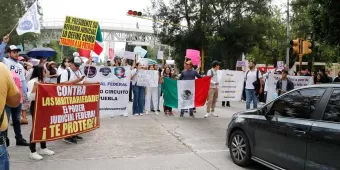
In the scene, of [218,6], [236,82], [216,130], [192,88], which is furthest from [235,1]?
[216,130]

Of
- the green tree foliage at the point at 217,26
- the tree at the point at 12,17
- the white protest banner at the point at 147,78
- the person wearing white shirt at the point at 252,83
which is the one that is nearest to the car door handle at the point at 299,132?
the person wearing white shirt at the point at 252,83

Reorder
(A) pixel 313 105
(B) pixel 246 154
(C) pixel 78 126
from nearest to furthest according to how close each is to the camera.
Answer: (A) pixel 313 105
(B) pixel 246 154
(C) pixel 78 126

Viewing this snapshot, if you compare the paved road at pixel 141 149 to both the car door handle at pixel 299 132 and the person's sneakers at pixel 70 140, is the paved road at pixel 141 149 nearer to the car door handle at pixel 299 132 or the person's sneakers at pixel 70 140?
the person's sneakers at pixel 70 140

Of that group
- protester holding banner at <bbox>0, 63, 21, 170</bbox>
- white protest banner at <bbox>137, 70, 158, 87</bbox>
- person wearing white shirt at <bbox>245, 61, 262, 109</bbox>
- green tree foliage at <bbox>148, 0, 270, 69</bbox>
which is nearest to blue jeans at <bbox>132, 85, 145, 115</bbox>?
white protest banner at <bbox>137, 70, 158, 87</bbox>

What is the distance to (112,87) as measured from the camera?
10.5 metres

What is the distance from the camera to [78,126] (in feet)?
23.8

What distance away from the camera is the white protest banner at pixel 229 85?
14914 millimetres

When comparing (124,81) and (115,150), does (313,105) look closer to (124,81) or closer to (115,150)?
(115,150)

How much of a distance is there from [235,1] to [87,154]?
2939 centimetres

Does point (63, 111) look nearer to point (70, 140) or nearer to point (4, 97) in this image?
point (70, 140)

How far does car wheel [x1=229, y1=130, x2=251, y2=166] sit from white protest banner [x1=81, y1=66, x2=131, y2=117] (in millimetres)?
5228

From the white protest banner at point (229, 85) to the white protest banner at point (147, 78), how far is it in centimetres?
405

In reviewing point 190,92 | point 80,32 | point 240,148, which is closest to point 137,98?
point 190,92

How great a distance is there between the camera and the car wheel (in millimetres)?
5703
